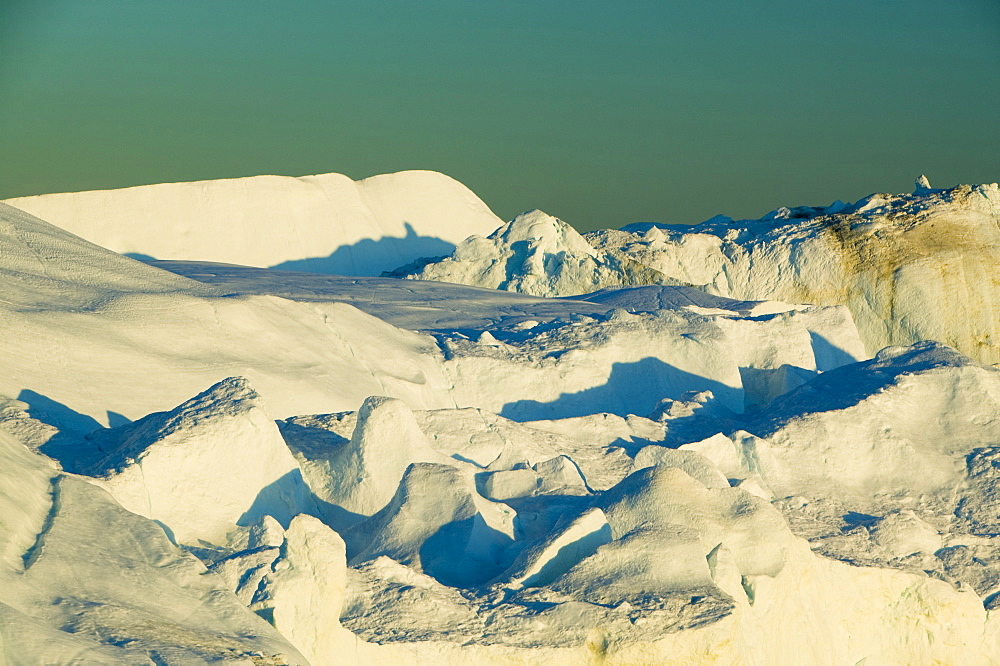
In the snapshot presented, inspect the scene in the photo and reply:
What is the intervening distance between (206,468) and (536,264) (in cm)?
1438

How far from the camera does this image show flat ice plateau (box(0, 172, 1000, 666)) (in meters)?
6.36

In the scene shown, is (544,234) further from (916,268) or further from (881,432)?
(881,432)

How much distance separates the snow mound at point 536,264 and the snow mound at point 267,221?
488 cm

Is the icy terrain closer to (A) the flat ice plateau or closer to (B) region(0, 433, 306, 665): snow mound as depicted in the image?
(A) the flat ice plateau

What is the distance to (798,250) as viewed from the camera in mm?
22844

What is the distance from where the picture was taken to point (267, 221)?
89.6 ft

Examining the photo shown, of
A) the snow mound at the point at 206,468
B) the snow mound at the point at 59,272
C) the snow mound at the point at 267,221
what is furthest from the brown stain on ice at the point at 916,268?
the snow mound at the point at 206,468

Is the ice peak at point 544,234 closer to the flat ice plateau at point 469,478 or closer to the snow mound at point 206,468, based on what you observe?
the flat ice plateau at point 469,478

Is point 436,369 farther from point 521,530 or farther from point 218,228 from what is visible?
point 218,228

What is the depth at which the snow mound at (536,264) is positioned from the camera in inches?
862

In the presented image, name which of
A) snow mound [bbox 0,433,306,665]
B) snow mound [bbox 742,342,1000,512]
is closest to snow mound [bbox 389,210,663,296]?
snow mound [bbox 742,342,1000,512]

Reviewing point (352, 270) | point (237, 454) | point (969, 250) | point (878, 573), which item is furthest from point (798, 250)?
point (237, 454)

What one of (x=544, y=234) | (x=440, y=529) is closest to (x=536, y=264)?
(x=544, y=234)

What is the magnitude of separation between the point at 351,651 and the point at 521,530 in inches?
84.8
